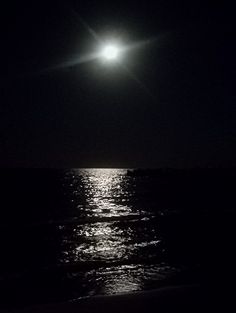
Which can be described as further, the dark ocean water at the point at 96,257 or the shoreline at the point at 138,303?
the dark ocean water at the point at 96,257

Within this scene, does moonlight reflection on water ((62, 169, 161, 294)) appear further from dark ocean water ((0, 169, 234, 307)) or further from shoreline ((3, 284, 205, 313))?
shoreline ((3, 284, 205, 313))

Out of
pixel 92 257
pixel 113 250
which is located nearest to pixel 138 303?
pixel 92 257

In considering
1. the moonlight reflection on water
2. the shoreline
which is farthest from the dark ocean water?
the shoreline

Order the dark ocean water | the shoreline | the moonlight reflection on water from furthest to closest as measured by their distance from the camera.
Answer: the moonlight reflection on water
the dark ocean water
the shoreline

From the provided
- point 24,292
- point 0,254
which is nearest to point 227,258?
point 24,292

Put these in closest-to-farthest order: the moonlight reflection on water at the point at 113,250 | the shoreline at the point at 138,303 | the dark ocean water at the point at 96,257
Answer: the shoreline at the point at 138,303 → the dark ocean water at the point at 96,257 → the moonlight reflection on water at the point at 113,250

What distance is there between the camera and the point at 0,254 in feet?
63.1

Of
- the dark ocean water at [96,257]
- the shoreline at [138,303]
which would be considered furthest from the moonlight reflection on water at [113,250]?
the shoreline at [138,303]

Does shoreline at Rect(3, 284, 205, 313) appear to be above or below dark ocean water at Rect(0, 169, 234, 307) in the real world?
below

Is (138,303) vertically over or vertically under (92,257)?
under

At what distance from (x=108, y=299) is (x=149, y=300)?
Result: 4.16ft

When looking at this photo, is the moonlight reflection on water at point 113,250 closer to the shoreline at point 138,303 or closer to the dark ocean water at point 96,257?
the dark ocean water at point 96,257

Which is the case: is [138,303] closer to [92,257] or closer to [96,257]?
[96,257]

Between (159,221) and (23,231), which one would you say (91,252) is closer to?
(23,231)
